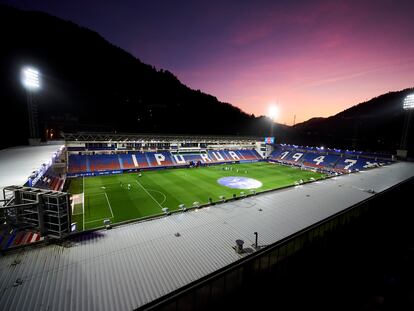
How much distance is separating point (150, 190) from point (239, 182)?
15.0 m

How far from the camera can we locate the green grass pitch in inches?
825

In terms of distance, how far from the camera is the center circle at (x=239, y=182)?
31.2 m

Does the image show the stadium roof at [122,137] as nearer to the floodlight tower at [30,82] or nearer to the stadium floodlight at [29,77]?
the floodlight tower at [30,82]

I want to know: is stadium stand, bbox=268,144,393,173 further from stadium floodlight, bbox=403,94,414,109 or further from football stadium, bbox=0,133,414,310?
football stadium, bbox=0,133,414,310

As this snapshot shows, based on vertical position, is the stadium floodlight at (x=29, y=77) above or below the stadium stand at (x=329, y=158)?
above

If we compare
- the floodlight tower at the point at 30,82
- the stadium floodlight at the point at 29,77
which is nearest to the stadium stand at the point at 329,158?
the floodlight tower at the point at 30,82

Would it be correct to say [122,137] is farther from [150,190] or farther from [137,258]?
[137,258]

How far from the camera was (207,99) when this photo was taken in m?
133

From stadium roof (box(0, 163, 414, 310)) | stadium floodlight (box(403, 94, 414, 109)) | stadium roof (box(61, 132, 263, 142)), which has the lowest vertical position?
stadium roof (box(0, 163, 414, 310))

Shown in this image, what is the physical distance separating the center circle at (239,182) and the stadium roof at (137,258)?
1782 centimetres

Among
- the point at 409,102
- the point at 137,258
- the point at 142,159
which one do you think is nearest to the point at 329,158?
the point at 409,102

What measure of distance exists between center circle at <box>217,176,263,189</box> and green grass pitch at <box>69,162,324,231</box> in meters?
1.07

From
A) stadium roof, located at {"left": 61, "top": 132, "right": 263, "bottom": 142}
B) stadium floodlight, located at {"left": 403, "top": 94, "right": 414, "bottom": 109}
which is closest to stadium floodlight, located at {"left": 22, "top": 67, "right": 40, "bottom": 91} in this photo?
stadium roof, located at {"left": 61, "top": 132, "right": 263, "bottom": 142}

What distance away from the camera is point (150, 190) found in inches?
1117
